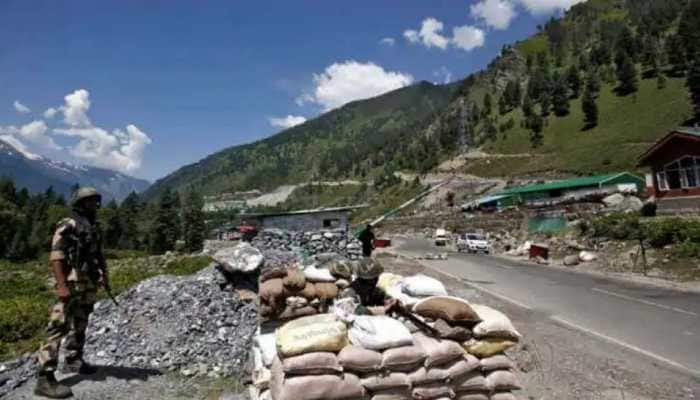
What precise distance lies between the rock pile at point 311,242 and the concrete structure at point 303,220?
2.37ft

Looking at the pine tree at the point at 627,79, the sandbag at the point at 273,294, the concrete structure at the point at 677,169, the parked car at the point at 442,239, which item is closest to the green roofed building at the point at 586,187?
the parked car at the point at 442,239

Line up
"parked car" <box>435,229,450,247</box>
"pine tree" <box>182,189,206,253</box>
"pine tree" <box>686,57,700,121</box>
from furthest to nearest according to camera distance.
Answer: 1. "pine tree" <box>182,189,206,253</box>
2. "pine tree" <box>686,57,700,121</box>
3. "parked car" <box>435,229,450,247</box>

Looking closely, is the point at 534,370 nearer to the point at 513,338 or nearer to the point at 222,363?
the point at 513,338

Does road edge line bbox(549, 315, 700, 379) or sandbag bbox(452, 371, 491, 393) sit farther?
road edge line bbox(549, 315, 700, 379)

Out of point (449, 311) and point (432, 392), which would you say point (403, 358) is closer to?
point (432, 392)

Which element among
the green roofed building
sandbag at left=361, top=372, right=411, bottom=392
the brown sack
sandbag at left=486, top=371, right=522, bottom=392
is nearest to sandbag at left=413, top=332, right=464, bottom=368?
sandbag at left=361, top=372, right=411, bottom=392

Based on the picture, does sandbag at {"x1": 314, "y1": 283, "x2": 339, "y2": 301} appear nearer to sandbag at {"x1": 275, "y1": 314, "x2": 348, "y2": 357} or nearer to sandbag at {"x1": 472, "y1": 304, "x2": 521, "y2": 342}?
sandbag at {"x1": 275, "y1": 314, "x2": 348, "y2": 357}

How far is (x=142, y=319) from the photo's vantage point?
10.8 m

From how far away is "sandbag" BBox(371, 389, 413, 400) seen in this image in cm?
488

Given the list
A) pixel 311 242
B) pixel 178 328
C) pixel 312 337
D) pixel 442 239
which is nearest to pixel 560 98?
pixel 442 239

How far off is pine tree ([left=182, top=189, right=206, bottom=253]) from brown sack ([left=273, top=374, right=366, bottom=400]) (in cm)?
7268

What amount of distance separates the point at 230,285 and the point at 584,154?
3225 inches

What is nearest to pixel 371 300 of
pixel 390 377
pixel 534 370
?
pixel 390 377

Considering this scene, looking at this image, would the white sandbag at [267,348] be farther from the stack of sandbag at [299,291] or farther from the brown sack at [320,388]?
the stack of sandbag at [299,291]
